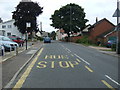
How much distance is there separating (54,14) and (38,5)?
1081cm

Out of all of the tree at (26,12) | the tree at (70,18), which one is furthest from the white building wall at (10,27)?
Answer: the tree at (70,18)

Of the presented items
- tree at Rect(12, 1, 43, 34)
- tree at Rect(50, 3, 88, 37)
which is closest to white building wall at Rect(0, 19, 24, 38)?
tree at Rect(12, 1, 43, 34)

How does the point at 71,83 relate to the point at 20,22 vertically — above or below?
below

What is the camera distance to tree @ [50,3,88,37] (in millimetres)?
65750

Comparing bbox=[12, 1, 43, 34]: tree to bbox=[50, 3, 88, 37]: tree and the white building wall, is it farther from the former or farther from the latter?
the white building wall

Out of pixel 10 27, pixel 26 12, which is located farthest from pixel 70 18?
pixel 10 27

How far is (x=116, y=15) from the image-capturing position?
2106 centimetres


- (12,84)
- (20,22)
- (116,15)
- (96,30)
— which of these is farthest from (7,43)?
(96,30)

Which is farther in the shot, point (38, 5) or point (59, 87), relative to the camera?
point (38, 5)

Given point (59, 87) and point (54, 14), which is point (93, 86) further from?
point (54, 14)

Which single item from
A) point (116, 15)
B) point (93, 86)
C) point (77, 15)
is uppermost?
point (77, 15)

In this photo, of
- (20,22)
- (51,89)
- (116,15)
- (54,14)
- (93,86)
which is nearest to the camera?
(51,89)

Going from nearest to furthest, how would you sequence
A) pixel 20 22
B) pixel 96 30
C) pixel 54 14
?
pixel 20 22, pixel 96 30, pixel 54 14

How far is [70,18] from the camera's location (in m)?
65.7
